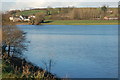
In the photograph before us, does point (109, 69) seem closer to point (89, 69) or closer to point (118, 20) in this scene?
point (89, 69)

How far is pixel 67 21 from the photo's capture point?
47562mm

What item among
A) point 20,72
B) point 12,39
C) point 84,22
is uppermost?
point 84,22

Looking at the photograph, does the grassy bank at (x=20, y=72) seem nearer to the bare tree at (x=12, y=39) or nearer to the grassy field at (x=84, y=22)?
the bare tree at (x=12, y=39)

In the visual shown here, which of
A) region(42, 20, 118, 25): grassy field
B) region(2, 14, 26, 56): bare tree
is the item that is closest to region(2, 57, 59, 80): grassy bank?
region(2, 14, 26, 56): bare tree

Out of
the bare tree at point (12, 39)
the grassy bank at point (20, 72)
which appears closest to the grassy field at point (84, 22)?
the bare tree at point (12, 39)

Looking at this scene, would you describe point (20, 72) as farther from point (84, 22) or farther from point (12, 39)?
point (84, 22)

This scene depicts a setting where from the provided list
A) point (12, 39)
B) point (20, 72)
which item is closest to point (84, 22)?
point (12, 39)

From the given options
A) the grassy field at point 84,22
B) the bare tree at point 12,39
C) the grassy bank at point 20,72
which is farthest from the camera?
the grassy field at point 84,22

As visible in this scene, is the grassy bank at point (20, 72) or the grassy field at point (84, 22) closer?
the grassy bank at point (20, 72)

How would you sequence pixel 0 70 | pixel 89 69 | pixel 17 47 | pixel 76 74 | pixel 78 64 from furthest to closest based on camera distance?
pixel 17 47 → pixel 78 64 → pixel 89 69 → pixel 76 74 → pixel 0 70

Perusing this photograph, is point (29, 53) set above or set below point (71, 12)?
below

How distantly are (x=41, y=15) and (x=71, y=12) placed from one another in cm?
594

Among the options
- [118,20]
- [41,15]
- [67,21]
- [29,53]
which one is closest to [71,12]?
[67,21]

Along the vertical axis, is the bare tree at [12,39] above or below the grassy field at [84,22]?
below
